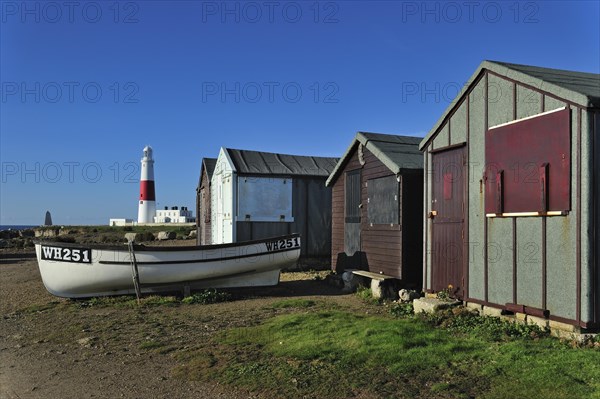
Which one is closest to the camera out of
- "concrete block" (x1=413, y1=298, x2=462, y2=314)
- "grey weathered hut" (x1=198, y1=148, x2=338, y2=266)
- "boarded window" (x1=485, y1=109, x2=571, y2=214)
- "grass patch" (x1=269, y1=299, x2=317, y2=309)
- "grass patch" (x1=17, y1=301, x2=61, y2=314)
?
"boarded window" (x1=485, y1=109, x2=571, y2=214)

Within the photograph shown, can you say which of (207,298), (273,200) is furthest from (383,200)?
(273,200)

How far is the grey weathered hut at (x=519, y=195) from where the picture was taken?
7.29 meters

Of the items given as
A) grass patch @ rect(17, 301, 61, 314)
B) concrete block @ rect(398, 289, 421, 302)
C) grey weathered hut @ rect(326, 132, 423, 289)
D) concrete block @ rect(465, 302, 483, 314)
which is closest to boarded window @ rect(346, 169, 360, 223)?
grey weathered hut @ rect(326, 132, 423, 289)

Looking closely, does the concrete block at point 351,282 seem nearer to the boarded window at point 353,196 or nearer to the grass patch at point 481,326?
the boarded window at point 353,196

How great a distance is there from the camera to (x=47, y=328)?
32.6 feet

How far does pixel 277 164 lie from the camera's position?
66.3ft

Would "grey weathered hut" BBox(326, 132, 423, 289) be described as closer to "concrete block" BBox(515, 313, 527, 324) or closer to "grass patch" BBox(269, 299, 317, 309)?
"grass patch" BBox(269, 299, 317, 309)

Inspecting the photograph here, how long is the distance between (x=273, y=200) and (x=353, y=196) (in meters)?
4.99

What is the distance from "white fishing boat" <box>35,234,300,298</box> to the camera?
12.9 m

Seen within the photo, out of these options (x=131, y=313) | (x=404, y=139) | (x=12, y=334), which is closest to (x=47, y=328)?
(x=12, y=334)

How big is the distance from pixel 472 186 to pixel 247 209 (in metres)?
10.7

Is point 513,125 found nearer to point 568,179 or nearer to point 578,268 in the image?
point 568,179

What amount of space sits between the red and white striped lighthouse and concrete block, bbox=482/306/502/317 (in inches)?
2796

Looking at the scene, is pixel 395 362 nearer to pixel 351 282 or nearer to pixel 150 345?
pixel 150 345
